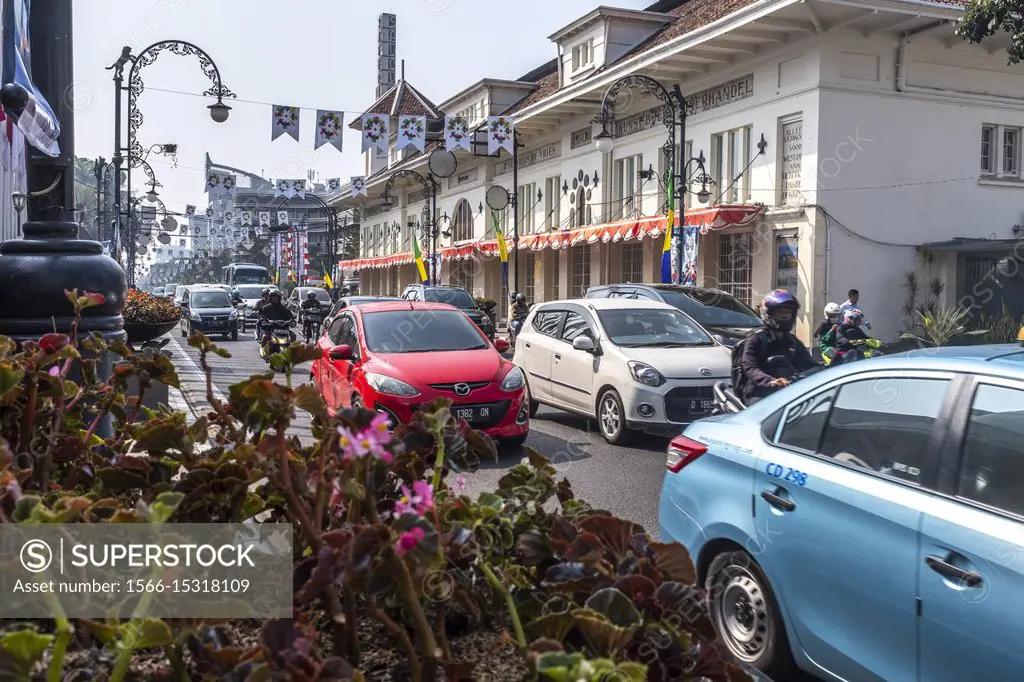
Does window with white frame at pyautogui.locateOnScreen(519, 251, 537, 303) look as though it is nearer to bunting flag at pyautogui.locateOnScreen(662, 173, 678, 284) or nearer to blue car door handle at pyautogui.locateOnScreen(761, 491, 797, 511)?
bunting flag at pyautogui.locateOnScreen(662, 173, 678, 284)

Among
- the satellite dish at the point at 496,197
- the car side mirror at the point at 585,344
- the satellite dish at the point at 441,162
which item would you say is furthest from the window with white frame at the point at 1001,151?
the satellite dish at the point at 441,162

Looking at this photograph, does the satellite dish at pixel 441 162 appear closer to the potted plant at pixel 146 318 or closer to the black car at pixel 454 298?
the black car at pixel 454 298

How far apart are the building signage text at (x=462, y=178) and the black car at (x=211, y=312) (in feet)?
41.9

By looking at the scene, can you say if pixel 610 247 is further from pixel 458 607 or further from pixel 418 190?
pixel 458 607

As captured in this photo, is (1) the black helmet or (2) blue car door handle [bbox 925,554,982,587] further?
(1) the black helmet

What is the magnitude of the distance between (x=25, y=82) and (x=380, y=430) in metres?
6.07

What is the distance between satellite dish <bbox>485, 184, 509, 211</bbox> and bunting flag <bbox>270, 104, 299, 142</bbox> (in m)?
10.8

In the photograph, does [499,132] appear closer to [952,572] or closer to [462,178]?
[462,178]

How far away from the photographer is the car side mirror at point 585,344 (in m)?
11.1

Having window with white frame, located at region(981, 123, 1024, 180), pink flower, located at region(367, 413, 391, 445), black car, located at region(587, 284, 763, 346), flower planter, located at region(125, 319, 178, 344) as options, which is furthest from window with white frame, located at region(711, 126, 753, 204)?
pink flower, located at region(367, 413, 391, 445)

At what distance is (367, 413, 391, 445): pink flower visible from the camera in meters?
1.33

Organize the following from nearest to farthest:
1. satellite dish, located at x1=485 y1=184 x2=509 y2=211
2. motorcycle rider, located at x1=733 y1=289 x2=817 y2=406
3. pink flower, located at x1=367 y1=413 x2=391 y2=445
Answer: pink flower, located at x1=367 y1=413 x2=391 y2=445, motorcycle rider, located at x1=733 y1=289 x2=817 y2=406, satellite dish, located at x1=485 y1=184 x2=509 y2=211

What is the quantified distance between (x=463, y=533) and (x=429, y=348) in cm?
934

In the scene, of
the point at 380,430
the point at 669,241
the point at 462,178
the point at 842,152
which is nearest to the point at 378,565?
the point at 380,430
